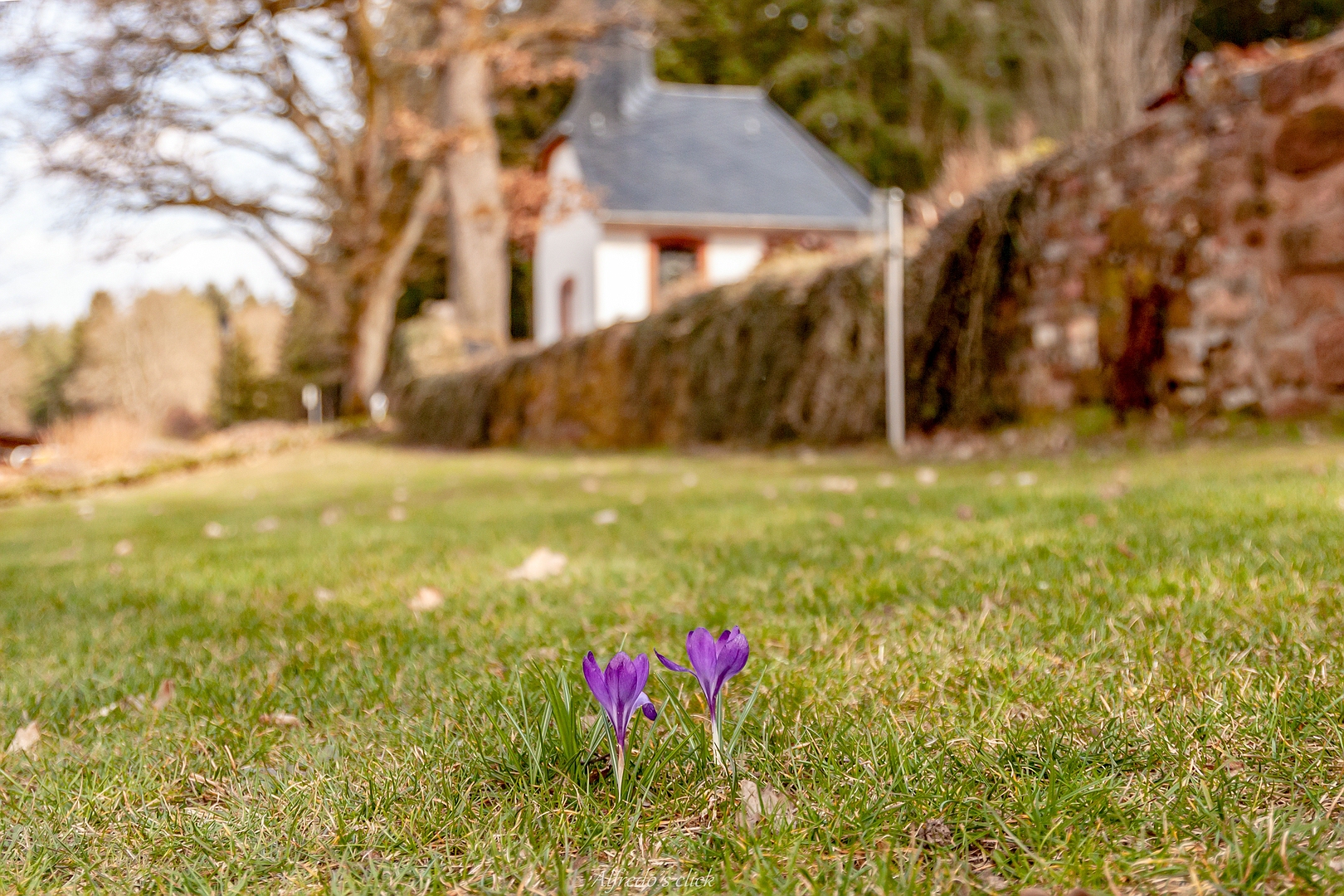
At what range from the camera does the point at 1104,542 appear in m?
2.53

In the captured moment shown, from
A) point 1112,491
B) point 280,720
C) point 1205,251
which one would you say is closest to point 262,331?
point 1205,251

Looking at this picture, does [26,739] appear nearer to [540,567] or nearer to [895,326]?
[540,567]

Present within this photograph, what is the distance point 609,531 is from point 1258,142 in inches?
159

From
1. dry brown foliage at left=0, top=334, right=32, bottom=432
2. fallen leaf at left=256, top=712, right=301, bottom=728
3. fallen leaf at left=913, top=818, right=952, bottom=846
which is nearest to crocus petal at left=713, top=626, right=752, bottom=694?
fallen leaf at left=913, top=818, right=952, bottom=846

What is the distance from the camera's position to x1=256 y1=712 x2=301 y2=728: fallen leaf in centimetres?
156

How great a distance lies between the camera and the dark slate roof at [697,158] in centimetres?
1973

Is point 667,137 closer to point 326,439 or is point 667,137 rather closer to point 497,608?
point 326,439

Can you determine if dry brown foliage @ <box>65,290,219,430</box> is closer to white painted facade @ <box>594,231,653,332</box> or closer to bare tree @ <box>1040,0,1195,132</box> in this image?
white painted facade @ <box>594,231,653,332</box>

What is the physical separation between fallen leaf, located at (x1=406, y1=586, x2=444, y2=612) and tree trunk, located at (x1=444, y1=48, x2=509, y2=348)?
12792 mm

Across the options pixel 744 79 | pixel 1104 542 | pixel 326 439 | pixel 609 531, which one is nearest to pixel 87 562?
pixel 609 531

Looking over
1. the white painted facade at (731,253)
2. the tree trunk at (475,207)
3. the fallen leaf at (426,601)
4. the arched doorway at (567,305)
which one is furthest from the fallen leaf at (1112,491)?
the arched doorway at (567,305)

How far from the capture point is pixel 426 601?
2508mm

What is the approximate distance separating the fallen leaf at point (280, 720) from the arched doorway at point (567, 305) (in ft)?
66.7

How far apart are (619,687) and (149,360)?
56.9m
